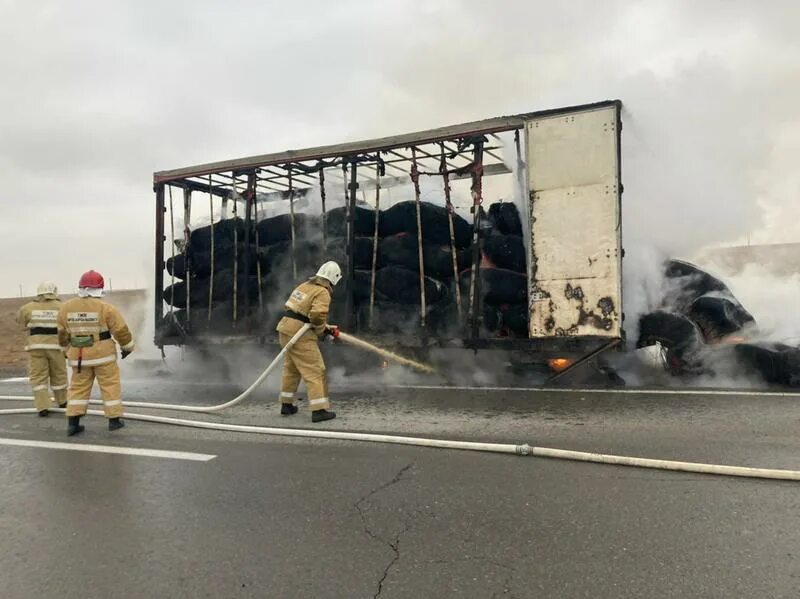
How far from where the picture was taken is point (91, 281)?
5441 mm

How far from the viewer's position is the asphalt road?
94.3 inches

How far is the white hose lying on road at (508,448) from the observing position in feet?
11.2

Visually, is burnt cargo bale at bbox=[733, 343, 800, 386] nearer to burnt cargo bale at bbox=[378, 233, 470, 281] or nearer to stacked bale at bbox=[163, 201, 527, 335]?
stacked bale at bbox=[163, 201, 527, 335]

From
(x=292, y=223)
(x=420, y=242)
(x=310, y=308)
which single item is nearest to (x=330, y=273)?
(x=310, y=308)

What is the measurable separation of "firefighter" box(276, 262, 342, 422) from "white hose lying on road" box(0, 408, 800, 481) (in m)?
0.49

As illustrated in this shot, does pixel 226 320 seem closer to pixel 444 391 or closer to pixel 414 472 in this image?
pixel 444 391

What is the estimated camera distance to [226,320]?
8.48 metres

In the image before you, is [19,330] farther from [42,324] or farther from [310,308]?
[310,308]

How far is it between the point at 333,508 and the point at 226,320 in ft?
18.9

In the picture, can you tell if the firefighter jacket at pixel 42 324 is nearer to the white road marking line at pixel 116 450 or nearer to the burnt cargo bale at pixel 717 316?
the white road marking line at pixel 116 450

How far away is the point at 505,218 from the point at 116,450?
182 inches

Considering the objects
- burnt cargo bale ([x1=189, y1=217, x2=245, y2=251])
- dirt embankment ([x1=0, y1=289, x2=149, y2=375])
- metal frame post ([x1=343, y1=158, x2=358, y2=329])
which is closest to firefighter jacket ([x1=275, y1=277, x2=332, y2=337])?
metal frame post ([x1=343, y1=158, x2=358, y2=329])

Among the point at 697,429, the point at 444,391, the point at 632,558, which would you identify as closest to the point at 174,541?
→ the point at 632,558

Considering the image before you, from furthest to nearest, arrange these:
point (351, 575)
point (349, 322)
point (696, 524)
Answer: point (349, 322) → point (696, 524) → point (351, 575)
